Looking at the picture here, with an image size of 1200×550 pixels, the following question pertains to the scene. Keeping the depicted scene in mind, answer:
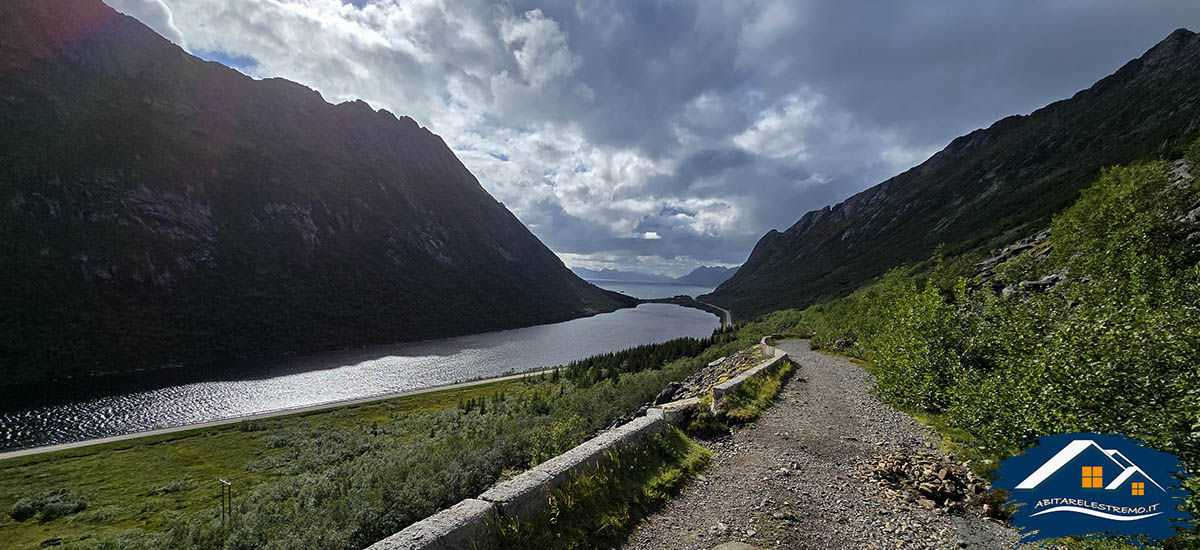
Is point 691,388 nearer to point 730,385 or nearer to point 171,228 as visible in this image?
point 730,385

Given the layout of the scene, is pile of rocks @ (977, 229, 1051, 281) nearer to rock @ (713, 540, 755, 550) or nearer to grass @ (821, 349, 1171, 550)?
grass @ (821, 349, 1171, 550)

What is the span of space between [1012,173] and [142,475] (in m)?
152

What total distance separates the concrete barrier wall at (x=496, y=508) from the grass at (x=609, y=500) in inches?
5.3

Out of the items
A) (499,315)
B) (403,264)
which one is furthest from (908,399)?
(403,264)

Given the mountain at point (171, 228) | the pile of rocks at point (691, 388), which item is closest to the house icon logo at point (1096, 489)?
the pile of rocks at point (691, 388)

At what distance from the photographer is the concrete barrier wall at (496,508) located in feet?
15.8

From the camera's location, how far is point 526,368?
269 ft

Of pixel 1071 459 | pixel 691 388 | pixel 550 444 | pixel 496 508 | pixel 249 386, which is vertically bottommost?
pixel 249 386

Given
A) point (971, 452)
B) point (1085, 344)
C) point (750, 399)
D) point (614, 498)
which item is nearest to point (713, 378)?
point (750, 399)

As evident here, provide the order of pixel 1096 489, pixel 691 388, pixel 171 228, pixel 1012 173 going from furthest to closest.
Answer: pixel 171 228
pixel 1012 173
pixel 691 388
pixel 1096 489

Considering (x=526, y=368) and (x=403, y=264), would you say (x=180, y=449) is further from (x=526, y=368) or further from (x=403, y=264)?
(x=403, y=264)

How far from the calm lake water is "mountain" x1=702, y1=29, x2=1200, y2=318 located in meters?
61.7

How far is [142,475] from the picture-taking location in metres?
31.9

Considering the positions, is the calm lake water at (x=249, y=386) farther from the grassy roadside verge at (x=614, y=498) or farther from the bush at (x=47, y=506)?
the grassy roadside verge at (x=614, y=498)
